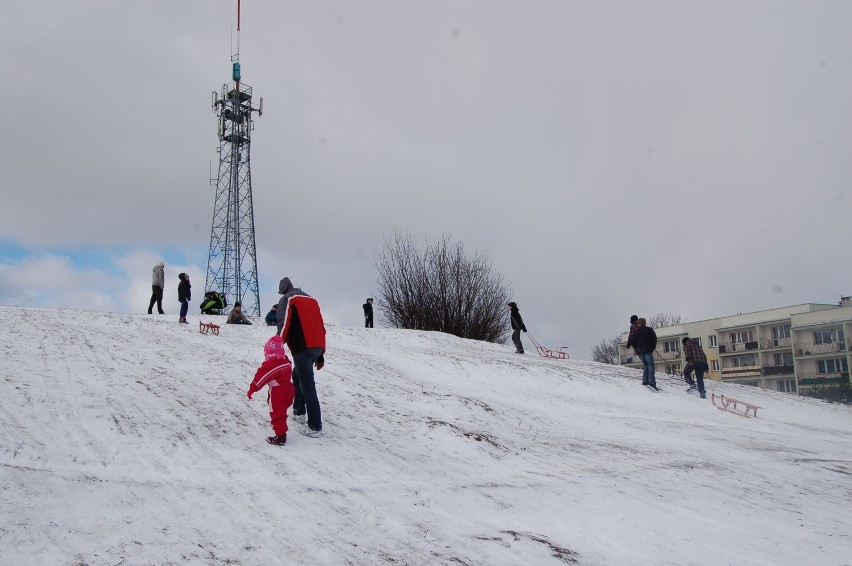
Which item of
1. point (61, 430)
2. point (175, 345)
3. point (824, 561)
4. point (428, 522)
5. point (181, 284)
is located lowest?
point (824, 561)

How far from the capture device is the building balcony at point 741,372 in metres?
68.4

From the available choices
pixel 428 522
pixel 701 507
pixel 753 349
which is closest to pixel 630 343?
pixel 701 507

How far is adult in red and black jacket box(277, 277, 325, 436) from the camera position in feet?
25.0

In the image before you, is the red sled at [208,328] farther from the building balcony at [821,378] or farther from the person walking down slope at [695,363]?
the building balcony at [821,378]

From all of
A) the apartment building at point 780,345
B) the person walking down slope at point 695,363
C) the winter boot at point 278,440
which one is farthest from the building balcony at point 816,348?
the winter boot at point 278,440

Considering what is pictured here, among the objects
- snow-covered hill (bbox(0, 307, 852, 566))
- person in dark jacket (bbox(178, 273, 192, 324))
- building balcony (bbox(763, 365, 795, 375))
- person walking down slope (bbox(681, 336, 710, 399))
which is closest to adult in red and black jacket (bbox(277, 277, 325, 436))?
snow-covered hill (bbox(0, 307, 852, 566))

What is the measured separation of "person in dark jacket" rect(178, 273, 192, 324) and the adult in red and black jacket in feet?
42.1

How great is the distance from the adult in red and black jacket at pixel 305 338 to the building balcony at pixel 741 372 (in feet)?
232

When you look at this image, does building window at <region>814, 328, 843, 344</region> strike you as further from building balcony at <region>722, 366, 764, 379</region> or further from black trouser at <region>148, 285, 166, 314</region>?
black trouser at <region>148, 285, 166, 314</region>

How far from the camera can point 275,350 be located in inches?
290

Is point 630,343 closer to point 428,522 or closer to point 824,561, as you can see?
point 824,561

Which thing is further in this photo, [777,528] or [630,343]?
[630,343]

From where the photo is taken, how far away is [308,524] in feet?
16.6

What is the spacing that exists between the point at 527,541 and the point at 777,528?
9.67 feet
